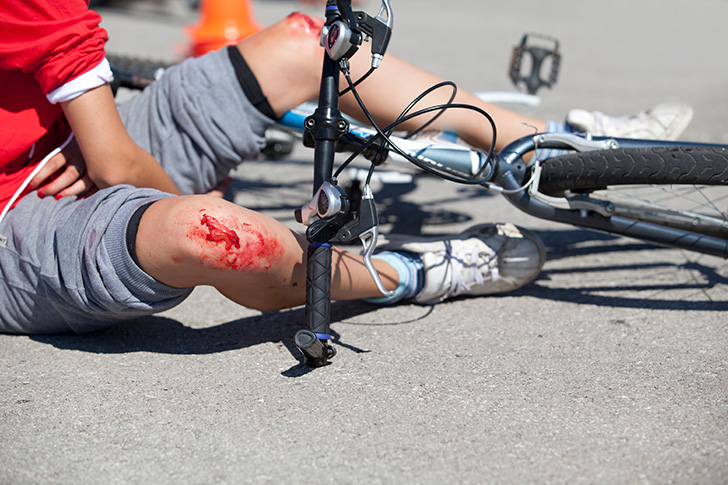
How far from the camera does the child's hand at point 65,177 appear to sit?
59.8 inches

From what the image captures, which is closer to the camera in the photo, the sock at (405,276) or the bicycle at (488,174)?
the bicycle at (488,174)

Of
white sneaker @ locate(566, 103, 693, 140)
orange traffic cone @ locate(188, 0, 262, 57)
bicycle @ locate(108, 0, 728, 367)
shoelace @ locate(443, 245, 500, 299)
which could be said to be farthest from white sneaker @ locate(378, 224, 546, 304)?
orange traffic cone @ locate(188, 0, 262, 57)

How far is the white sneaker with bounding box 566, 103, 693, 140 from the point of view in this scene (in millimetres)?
1854

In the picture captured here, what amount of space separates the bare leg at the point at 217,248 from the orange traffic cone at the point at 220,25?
2802mm

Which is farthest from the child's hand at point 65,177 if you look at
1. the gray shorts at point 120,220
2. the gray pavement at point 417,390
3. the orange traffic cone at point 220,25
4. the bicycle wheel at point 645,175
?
the orange traffic cone at point 220,25

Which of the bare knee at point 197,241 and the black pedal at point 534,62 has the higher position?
the black pedal at point 534,62

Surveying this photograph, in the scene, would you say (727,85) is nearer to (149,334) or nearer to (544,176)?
(544,176)

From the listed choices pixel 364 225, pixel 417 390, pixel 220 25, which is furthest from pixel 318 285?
pixel 220 25

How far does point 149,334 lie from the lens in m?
1.64

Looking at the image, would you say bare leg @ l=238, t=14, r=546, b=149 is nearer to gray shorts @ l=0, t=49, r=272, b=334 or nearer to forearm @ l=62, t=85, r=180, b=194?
gray shorts @ l=0, t=49, r=272, b=334

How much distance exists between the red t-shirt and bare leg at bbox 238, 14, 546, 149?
388 millimetres

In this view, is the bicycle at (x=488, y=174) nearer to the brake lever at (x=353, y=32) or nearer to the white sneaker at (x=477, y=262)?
the brake lever at (x=353, y=32)

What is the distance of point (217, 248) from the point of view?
1310mm

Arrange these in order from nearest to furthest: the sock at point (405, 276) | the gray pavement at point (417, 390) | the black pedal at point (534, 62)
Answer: the gray pavement at point (417, 390)
the sock at point (405, 276)
the black pedal at point (534, 62)
